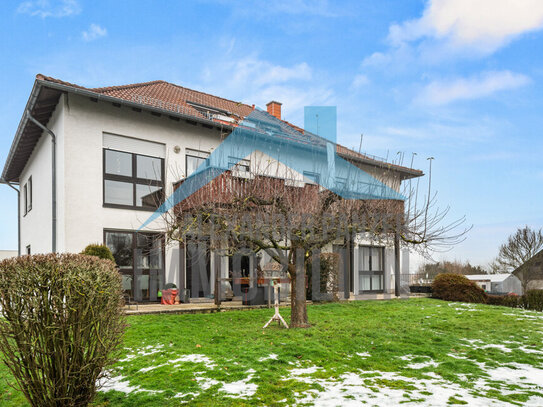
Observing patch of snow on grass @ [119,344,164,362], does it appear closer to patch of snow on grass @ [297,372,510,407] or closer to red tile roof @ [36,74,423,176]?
patch of snow on grass @ [297,372,510,407]

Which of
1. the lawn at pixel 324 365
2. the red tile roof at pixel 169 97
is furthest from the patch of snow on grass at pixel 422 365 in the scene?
the red tile roof at pixel 169 97

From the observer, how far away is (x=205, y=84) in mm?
19500

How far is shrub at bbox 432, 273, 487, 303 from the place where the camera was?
17391 mm

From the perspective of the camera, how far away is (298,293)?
909cm

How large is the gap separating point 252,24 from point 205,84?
822cm

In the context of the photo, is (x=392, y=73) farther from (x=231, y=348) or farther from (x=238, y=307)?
(x=231, y=348)

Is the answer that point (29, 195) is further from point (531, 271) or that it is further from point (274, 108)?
point (531, 271)

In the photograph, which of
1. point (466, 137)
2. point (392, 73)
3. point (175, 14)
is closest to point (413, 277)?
point (466, 137)

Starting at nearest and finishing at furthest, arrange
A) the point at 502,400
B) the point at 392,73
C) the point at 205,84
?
1. the point at 502,400
2. the point at 392,73
3. the point at 205,84

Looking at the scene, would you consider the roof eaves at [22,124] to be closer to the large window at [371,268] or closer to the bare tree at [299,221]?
the bare tree at [299,221]

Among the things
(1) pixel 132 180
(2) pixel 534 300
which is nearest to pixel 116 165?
(1) pixel 132 180

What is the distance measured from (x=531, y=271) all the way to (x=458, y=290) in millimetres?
18119

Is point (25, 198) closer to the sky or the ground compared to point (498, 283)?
closer to the sky

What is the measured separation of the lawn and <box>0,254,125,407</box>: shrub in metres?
0.82
